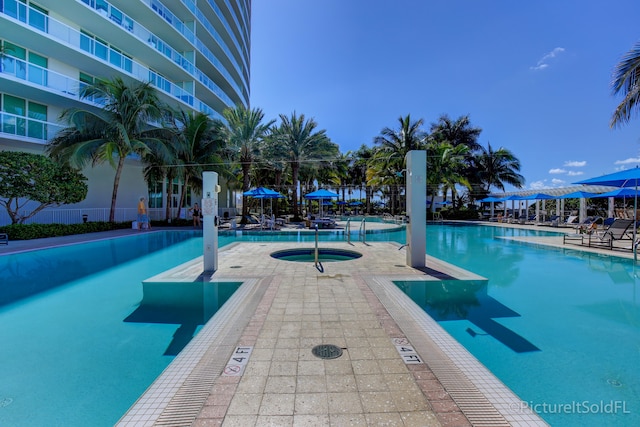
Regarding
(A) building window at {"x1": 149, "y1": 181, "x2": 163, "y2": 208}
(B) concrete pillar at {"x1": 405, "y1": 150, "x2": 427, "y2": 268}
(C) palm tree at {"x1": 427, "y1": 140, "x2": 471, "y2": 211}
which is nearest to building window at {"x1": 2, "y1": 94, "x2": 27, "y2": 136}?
(A) building window at {"x1": 149, "y1": 181, "x2": 163, "y2": 208}

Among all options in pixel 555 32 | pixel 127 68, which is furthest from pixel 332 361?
pixel 127 68

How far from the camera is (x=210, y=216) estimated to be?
683cm

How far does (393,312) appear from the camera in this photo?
4.33m

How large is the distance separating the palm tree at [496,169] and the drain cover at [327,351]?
1308 inches

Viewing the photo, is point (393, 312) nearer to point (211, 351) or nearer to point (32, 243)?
point (211, 351)

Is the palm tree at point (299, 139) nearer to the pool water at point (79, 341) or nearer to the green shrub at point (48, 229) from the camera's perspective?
the green shrub at point (48, 229)

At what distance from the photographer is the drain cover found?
121 inches

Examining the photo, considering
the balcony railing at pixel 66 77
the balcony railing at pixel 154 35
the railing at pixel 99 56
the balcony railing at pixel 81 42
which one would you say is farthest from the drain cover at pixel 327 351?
the balcony railing at pixel 154 35

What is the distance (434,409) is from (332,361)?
1023 millimetres

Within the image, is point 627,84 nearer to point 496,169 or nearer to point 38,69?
point 496,169

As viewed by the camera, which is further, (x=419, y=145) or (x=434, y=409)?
(x=419, y=145)

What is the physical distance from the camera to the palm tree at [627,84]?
10812 millimetres

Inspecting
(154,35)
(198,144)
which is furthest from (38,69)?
(154,35)

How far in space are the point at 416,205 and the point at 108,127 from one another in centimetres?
1627
